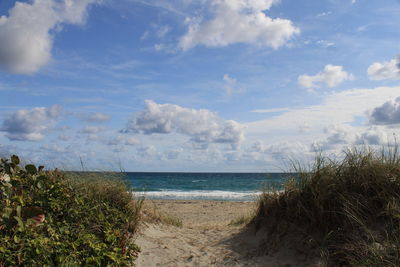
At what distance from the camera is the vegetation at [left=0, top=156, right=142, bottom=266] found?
426 cm

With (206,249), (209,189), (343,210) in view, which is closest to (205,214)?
(206,249)

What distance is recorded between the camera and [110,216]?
579cm

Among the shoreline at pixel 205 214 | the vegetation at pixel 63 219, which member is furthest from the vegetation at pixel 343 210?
the vegetation at pixel 63 219

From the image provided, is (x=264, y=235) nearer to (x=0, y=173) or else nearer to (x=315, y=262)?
(x=315, y=262)

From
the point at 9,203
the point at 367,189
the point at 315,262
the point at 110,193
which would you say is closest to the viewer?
the point at 9,203

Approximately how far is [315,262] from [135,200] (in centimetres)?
339

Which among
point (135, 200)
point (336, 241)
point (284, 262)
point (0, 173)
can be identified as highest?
point (0, 173)

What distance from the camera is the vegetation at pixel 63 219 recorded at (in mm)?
4262

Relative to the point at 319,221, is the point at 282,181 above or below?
above

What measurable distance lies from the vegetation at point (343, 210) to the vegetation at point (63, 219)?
8.79 ft

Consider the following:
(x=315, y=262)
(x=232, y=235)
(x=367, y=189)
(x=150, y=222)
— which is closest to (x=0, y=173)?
(x=150, y=222)

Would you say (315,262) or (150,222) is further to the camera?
(150,222)

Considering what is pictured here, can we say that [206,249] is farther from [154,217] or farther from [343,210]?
[343,210]

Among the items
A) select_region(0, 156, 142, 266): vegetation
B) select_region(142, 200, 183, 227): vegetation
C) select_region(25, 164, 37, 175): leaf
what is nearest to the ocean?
select_region(142, 200, 183, 227): vegetation
